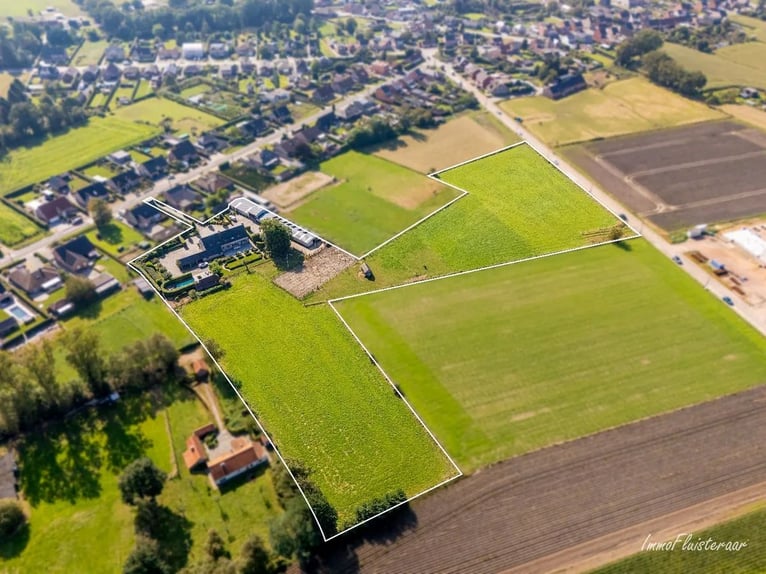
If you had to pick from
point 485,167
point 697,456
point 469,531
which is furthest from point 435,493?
point 485,167

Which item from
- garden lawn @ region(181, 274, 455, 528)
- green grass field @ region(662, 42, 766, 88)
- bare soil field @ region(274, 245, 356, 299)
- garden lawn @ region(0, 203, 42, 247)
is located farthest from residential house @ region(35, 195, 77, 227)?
green grass field @ region(662, 42, 766, 88)

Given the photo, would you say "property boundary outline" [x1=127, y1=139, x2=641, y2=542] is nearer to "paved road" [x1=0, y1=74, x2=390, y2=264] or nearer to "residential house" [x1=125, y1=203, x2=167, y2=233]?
"residential house" [x1=125, y1=203, x2=167, y2=233]

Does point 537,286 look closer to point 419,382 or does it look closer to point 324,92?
point 419,382

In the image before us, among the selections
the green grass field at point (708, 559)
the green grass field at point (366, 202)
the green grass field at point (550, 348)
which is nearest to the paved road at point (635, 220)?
the green grass field at point (550, 348)

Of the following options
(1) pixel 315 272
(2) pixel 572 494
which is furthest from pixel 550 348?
(1) pixel 315 272

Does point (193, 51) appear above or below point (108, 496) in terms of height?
above

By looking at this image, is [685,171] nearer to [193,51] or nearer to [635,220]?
[635,220]
